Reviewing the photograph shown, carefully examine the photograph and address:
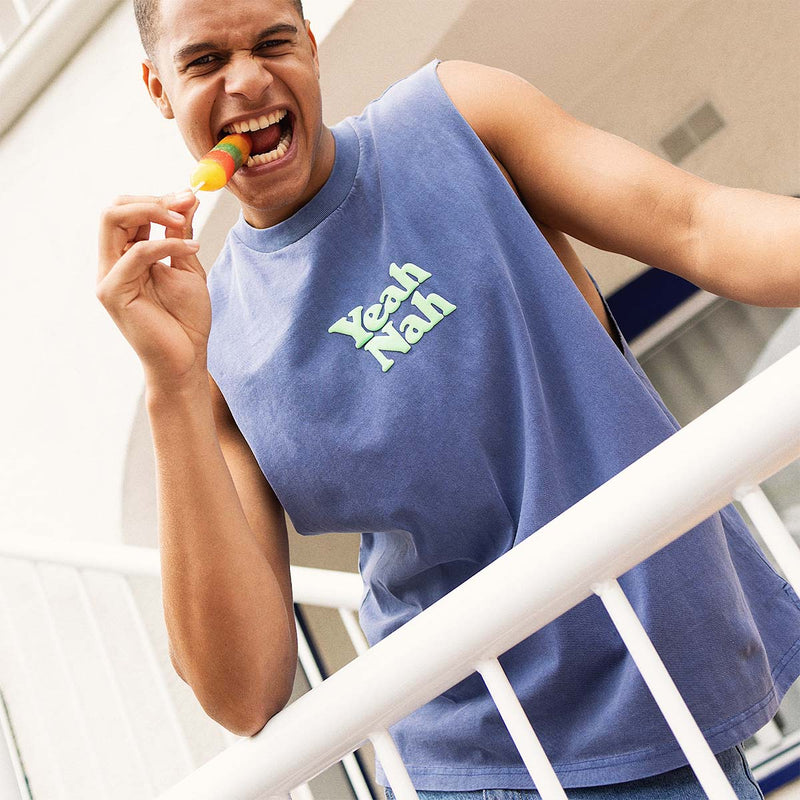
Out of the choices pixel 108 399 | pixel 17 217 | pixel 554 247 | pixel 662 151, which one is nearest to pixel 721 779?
pixel 554 247

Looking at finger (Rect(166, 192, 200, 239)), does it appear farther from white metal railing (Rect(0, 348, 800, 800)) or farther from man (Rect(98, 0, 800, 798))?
white metal railing (Rect(0, 348, 800, 800))

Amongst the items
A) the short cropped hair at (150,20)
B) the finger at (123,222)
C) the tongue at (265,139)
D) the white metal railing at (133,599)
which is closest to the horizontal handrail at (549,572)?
the finger at (123,222)

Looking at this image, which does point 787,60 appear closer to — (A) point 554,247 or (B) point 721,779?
(A) point 554,247

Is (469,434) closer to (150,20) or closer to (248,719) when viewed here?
(248,719)

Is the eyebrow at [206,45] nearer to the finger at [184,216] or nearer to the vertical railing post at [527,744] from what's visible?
the finger at [184,216]

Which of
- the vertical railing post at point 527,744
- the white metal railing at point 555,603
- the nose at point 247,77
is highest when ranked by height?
the nose at point 247,77

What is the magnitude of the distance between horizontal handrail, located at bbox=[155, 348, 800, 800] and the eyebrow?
0.56 metres

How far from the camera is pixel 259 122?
0.93 meters

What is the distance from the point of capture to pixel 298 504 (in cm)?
91

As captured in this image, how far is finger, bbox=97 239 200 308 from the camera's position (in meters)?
0.78

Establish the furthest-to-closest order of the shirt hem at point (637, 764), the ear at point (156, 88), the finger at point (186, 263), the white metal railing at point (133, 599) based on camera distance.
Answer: the white metal railing at point (133, 599) → the ear at point (156, 88) → the finger at point (186, 263) → the shirt hem at point (637, 764)

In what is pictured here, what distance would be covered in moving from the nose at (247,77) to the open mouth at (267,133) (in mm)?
27

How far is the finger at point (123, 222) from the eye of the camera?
2.55ft

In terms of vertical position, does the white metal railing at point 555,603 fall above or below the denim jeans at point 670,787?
above
